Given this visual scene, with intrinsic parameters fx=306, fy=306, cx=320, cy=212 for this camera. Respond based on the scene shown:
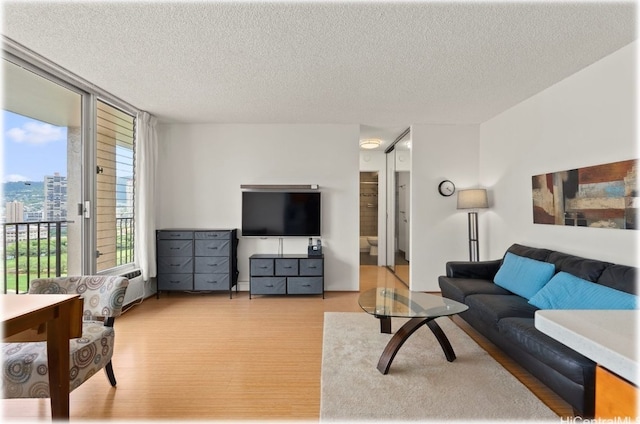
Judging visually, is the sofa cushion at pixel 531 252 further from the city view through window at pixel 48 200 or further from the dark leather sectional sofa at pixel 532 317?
the city view through window at pixel 48 200

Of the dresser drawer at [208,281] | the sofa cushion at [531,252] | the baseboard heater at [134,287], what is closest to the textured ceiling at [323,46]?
the sofa cushion at [531,252]

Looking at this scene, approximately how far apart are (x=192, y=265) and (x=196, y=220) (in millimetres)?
759

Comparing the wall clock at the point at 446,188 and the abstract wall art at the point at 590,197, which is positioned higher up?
the wall clock at the point at 446,188

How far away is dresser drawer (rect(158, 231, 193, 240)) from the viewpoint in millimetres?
4316

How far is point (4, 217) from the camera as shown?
2744mm

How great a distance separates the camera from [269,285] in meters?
4.38

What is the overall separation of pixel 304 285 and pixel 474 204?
2.64m

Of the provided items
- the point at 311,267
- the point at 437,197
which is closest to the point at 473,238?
the point at 437,197

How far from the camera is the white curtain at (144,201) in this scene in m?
4.14

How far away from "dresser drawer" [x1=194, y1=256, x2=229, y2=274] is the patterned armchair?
6.62 feet

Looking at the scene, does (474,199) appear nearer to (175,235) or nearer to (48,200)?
(175,235)

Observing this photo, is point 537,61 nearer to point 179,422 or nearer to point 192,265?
point 179,422

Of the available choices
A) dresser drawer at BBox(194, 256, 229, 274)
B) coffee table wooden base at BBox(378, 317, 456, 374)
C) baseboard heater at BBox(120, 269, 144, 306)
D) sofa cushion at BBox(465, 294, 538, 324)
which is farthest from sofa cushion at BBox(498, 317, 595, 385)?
baseboard heater at BBox(120, 269, 144, 306)

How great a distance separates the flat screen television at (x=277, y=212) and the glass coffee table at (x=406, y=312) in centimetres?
188
